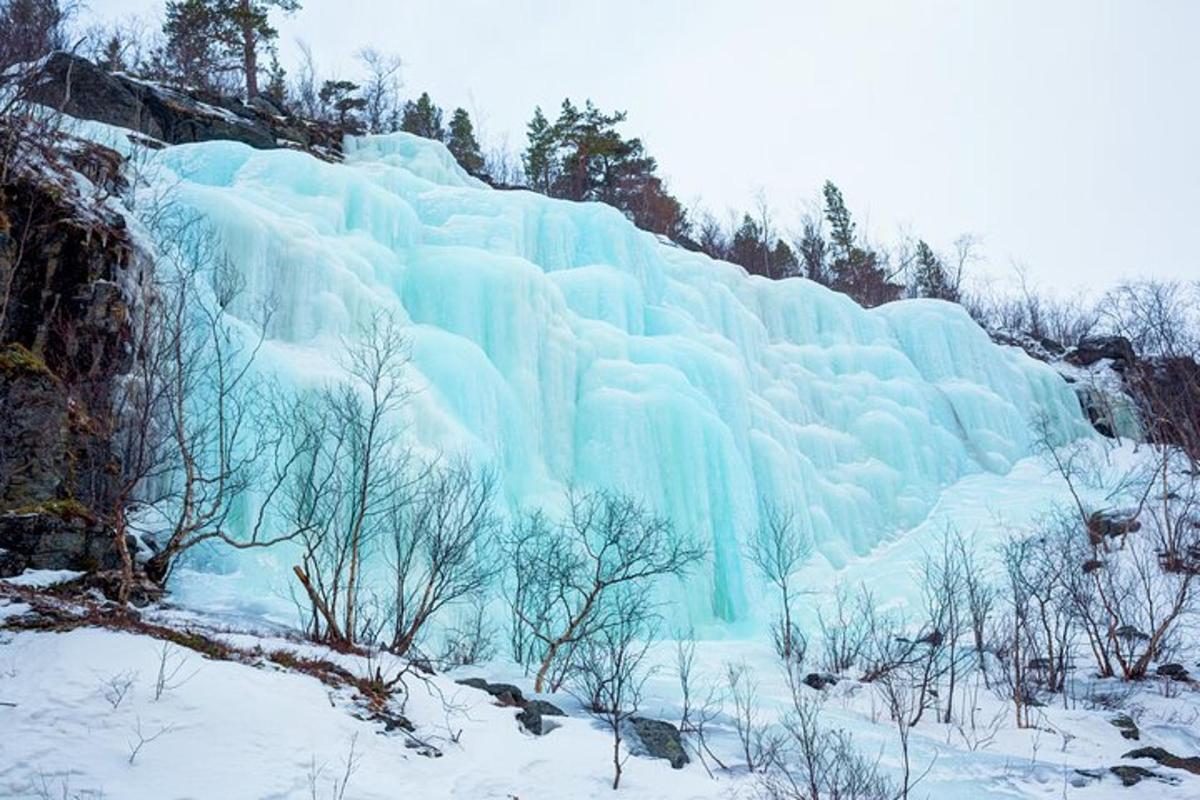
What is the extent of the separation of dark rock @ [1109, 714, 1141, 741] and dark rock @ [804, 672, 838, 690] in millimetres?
3095

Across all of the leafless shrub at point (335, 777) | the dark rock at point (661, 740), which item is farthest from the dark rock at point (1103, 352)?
the leafless shrub at point (335, 777)

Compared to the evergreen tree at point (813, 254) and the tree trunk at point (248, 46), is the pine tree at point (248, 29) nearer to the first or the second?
the tree trunk at point (248, 46)

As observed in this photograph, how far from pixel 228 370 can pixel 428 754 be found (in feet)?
20.4

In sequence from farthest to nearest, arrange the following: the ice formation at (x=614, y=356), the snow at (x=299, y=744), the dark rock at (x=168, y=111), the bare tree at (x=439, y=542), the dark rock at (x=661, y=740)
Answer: the dark rock at (x=168, y=111)
the ice formation at (x=614, y=356)
the bare tree at (x=439, y=542)
the dark rock at (x=661, y=740)
the snow at (x=299, y=744)

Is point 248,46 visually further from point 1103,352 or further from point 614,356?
point 1103,352

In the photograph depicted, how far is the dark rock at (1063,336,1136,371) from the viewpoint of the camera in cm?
2586

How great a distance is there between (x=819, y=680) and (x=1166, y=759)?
3838 millimetres

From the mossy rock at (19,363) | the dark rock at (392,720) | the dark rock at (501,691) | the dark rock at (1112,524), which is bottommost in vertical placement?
the dark rock at (501,691)

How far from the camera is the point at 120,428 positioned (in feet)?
30.1

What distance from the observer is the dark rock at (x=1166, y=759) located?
727cm

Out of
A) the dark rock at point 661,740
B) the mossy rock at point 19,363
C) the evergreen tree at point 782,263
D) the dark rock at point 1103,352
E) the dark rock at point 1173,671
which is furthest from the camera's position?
the evergreen tree at point 782,263

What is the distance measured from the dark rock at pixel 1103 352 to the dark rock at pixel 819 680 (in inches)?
822

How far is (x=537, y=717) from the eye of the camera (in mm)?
6641

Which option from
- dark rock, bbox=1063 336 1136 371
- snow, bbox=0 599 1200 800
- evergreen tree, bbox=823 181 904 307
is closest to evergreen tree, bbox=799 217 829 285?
evergreen tree, bbox=823 181 904 307
